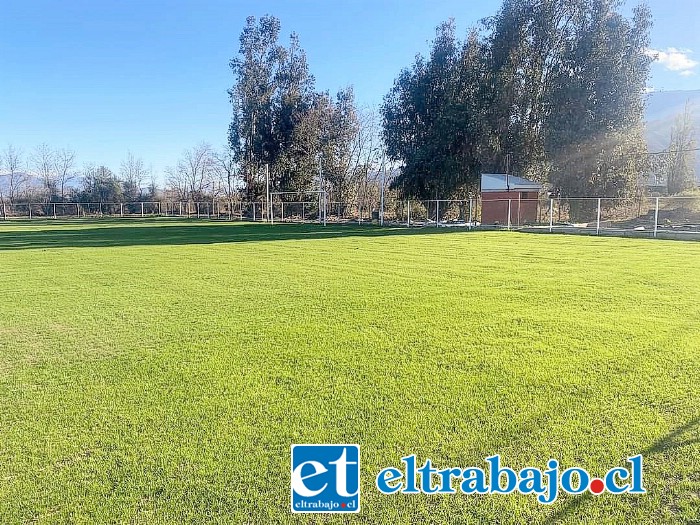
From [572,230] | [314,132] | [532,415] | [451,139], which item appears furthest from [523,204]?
[532,415]

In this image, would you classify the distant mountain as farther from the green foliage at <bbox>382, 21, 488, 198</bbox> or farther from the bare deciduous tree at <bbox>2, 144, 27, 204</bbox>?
the bare deciduous tree at <bbox>2, 144, 27, 204</bbox>

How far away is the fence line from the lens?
22.0 m

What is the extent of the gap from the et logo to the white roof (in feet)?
76.7

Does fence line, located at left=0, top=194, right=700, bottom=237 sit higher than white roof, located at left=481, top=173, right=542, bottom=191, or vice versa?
white roof, located at left=481, top=173, right=542, bottom=191

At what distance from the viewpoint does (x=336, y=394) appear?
10.6 feet

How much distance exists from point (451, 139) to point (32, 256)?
74.7 feet

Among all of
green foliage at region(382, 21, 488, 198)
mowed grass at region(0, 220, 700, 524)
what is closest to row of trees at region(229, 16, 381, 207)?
green foliage at region(382, 21, 488, 198)

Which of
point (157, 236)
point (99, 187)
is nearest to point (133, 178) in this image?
point (99, 187)

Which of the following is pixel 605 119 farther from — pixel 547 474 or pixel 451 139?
pixel 547 474

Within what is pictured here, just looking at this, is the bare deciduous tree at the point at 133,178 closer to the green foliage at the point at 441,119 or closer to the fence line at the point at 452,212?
the fence line at the point at 452,212

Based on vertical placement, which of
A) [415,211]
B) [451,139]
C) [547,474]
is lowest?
[547,474]

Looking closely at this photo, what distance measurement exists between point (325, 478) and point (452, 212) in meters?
28.1

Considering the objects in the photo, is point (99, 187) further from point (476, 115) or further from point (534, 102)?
point (534, 102)

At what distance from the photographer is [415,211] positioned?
30.6 meters
